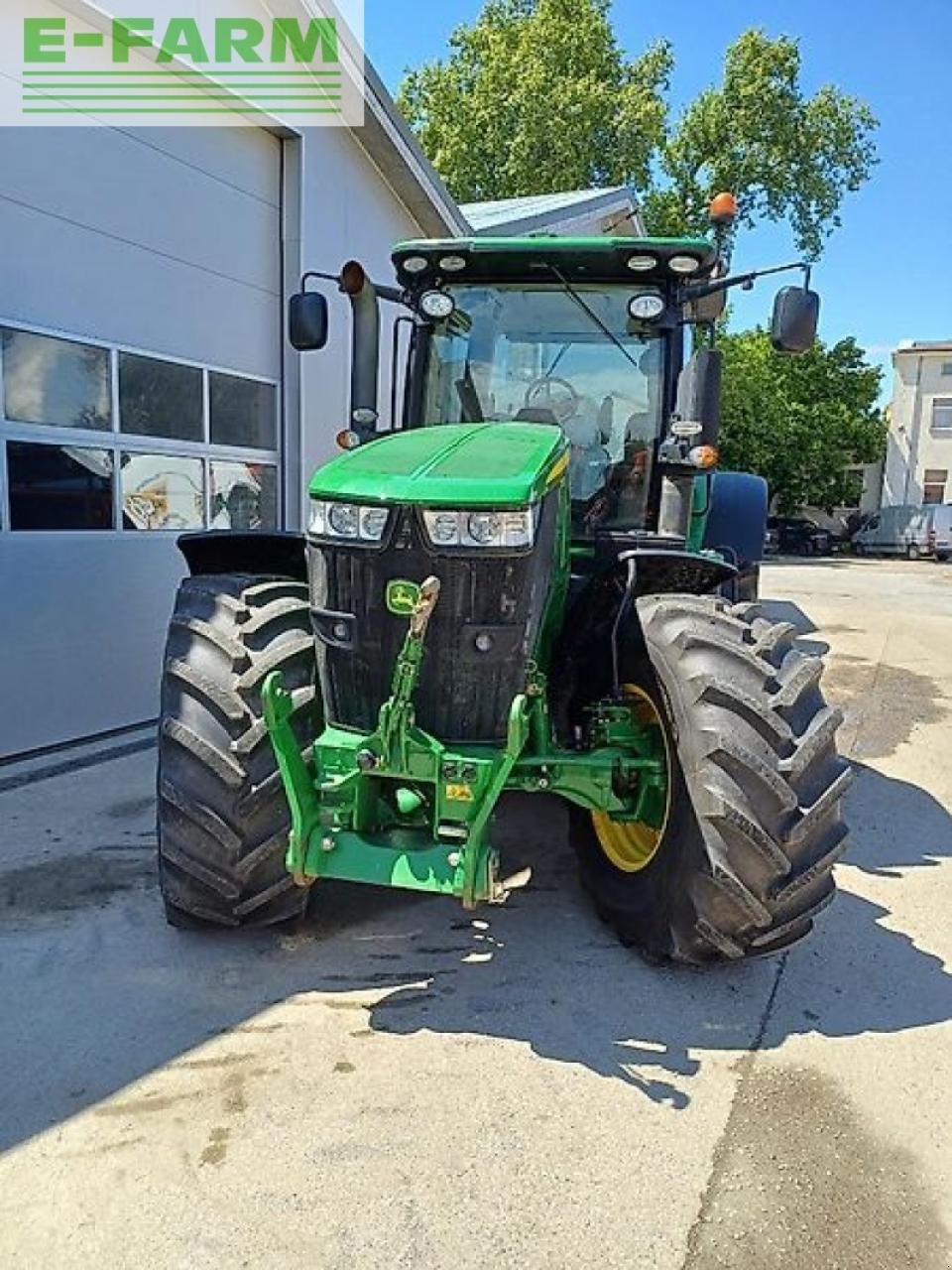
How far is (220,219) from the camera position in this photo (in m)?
6.60

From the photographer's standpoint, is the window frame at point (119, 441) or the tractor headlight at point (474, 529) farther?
the window frame at point (119, 441)

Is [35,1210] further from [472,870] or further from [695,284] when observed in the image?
[695,284]

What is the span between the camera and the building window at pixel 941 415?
3428cm

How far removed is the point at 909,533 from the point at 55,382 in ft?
91.4

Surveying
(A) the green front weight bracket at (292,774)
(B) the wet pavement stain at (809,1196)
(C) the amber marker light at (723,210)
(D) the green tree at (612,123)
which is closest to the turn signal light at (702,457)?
(C) the amber marker light at (723,210)

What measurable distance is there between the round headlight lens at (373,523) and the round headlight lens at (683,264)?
1.82 metres

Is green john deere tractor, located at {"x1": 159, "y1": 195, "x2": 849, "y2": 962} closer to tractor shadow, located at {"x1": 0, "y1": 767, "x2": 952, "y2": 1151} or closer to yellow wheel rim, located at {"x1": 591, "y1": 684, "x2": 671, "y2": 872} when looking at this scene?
yellow wheel rim, located at {"x1": 591, "y1": 684, "x2": 671, "y2": 872}

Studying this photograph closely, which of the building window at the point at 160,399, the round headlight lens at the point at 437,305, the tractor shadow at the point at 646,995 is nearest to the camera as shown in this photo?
the tractor shadow at the point at 646,995

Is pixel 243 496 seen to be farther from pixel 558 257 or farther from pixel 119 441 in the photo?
pixel 558 257

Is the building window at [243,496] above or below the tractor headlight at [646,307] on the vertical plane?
below

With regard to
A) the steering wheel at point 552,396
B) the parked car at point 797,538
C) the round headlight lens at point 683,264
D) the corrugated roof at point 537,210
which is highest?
the corrugated roof at point 537,210

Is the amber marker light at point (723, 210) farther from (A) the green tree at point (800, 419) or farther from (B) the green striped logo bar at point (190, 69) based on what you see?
(A) the green tree at point (800, 419)

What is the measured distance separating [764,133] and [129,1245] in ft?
96.0

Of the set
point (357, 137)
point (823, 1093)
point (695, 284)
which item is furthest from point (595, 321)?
point (357, 137)
